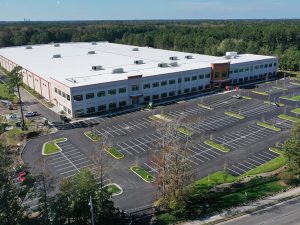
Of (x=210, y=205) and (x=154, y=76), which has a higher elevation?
(x=154, y=76)

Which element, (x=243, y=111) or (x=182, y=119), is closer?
(x=182, y=119)

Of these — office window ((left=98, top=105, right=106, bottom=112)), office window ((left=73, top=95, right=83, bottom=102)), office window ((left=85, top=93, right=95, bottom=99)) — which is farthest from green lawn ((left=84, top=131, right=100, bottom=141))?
office window ((left=98, top=105, right=106, bottom=112))

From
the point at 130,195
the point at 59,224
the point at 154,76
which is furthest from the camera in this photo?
the point at 154,76

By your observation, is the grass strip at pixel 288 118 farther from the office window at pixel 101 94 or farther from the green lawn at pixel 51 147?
the green lawn at pixel 51 147

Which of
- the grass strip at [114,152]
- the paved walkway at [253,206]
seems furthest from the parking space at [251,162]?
the grass strip at [114,152]

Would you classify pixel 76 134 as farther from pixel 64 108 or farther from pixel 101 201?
pixel 101 201

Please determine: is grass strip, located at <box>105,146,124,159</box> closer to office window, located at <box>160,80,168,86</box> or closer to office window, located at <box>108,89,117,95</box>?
office window, located at <box>108,89,117,95</box>

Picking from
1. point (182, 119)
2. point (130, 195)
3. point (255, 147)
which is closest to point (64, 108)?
point (182, 119)

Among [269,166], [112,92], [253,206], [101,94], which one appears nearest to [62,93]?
[101,94]
